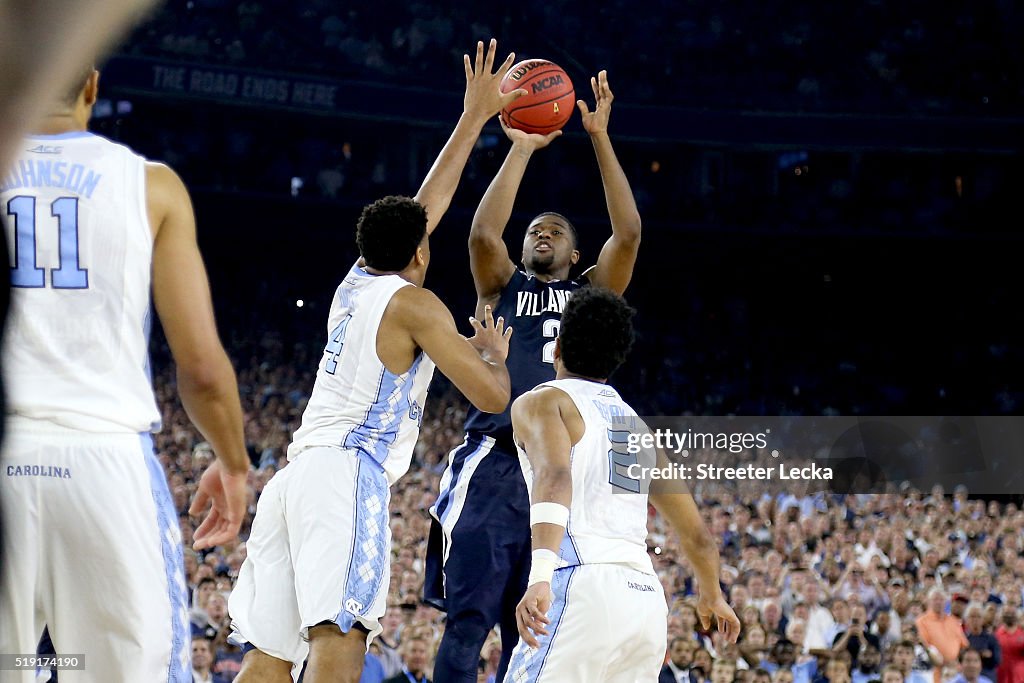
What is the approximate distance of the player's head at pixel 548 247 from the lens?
5.83 meters

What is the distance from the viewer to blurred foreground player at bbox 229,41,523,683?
13.4ft

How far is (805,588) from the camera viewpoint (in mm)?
9836

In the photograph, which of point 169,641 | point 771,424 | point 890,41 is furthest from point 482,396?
point 890,41

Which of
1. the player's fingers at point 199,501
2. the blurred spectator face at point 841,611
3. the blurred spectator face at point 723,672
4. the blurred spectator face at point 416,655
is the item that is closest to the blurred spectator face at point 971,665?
the blurred spectator face at point 841,611

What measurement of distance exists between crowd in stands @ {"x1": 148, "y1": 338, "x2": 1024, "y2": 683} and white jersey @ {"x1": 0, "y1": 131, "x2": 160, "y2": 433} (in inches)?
218

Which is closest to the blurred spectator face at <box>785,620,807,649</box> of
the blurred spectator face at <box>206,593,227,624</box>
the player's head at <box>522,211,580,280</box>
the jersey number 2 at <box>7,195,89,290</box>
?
the blurred spectator face at <box>206,593,227,624</box>

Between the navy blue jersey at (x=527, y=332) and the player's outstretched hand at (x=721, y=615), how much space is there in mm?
1281

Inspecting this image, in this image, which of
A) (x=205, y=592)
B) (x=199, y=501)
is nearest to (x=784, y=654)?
(x=205, y=592)

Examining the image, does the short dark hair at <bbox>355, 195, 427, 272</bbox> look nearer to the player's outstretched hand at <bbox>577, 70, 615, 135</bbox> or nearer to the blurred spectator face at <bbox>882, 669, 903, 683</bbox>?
the player's outstretched hand at <bbox>577, 70, 615, 135</bbox>

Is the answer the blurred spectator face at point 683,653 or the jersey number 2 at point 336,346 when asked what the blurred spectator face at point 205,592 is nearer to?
the blurred spectator face at point 683,653

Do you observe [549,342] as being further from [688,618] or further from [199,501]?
[688,618]

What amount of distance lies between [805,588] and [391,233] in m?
6.41

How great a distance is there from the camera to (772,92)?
2055 cm

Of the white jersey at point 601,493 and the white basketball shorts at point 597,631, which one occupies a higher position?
the white jersey at point 601,493
